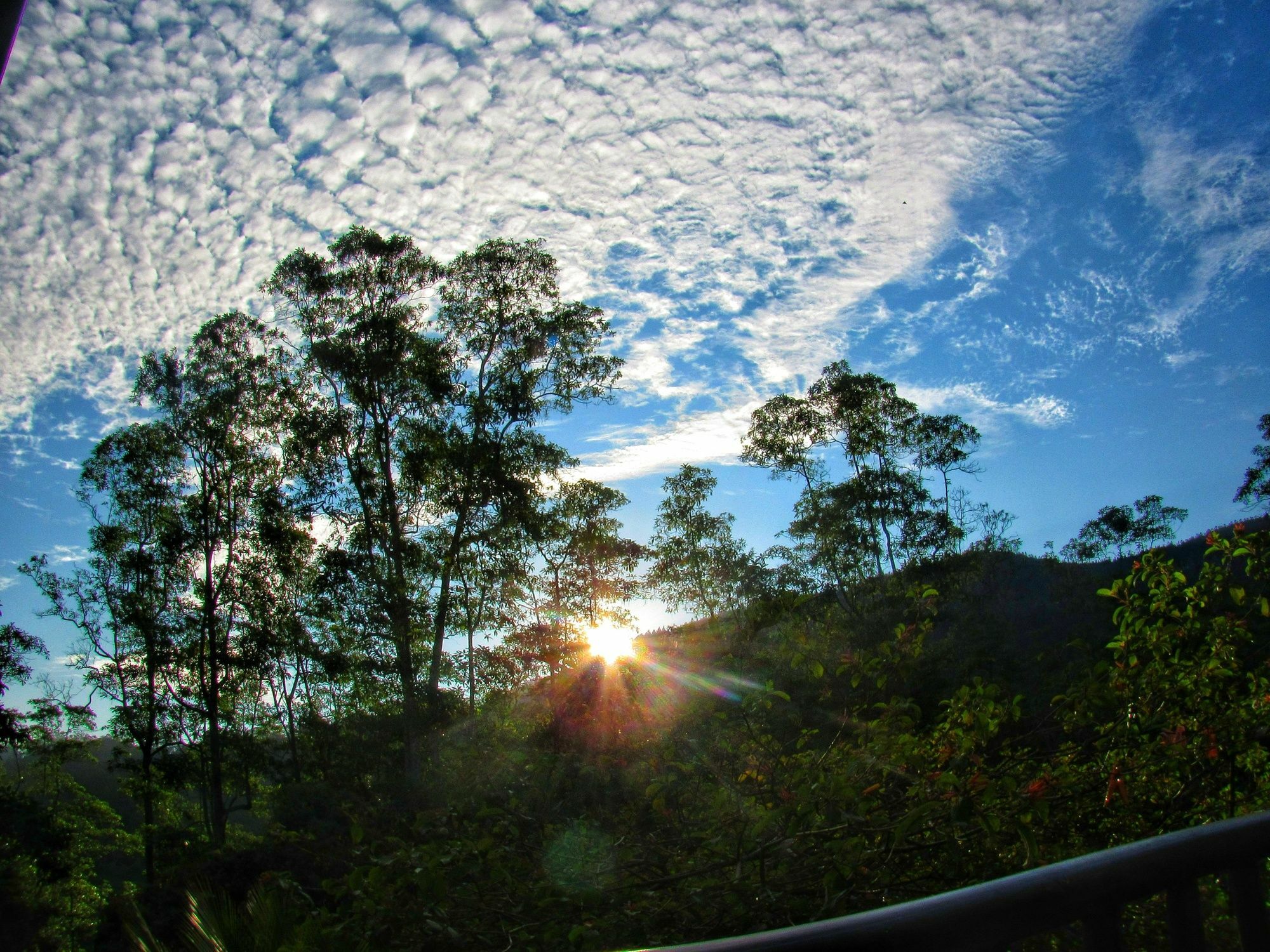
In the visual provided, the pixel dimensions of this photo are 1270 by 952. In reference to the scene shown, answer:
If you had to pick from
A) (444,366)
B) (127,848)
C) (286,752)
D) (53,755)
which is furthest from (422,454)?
(127,848)

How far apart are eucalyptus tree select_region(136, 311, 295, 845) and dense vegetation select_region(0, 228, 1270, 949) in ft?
0.29

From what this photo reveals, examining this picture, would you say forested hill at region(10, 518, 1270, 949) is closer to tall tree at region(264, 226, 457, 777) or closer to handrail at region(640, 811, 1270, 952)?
handrail at region(640, 811, 1270, 952)

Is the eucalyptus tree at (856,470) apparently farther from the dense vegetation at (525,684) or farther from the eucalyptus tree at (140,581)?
the eucalyptus tree at (140,581)

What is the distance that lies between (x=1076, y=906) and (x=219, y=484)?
20.6 m

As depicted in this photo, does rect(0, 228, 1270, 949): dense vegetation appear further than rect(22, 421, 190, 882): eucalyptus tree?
No

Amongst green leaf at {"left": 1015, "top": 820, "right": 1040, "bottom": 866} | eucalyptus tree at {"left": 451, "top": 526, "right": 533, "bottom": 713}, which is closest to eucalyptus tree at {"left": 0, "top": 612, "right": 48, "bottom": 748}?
eucalyptus tree at {"left": 451, "top": 526, "right": 533, "bottom": 713}

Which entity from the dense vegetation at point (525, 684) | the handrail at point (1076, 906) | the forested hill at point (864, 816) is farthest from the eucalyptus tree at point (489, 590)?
the handrail at point (1076, 906)

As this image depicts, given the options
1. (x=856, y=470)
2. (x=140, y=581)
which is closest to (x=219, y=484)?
(x=140, y=581)

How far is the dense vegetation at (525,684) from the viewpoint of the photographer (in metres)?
2.91

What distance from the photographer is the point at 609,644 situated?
15594 millimetres

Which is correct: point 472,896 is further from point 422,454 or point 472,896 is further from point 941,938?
point 422,454

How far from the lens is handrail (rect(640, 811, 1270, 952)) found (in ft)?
2.29

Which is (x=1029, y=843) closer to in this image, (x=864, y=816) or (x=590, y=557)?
(x=864, y=816)

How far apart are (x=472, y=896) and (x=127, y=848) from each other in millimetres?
24682
